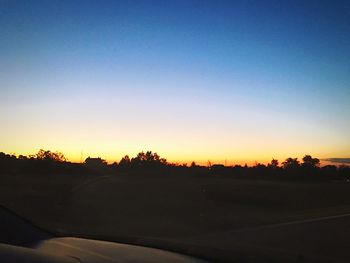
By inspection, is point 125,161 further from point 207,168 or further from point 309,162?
point 309,162

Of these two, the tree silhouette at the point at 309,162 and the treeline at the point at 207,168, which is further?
the tree silhouette at the point at 309,162

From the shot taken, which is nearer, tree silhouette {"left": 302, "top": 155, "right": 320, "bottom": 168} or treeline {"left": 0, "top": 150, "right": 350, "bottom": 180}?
treeline {"left": 0, "top": 150, "right": 350, "bottom": 180}

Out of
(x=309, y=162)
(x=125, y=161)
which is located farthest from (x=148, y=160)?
(x=309, y=162)

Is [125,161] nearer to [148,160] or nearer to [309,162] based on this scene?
[148,160]

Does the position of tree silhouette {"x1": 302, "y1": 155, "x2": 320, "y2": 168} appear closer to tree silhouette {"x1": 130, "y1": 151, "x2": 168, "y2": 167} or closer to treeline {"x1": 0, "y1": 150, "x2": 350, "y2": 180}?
treeline {"x1": 0, "y1": 150, "x2": 350, "y2": 180}

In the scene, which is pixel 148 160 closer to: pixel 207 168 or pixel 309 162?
pixel 207 168

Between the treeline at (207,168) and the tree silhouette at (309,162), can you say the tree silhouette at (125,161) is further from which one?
the tree silhouette at (309,162)

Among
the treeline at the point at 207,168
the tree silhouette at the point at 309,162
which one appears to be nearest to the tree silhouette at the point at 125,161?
the treeline at the point at 207,168

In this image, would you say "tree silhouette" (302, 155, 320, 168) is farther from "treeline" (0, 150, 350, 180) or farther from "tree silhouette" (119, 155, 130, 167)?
"tree silhouette" (119, 155, 130, 167)

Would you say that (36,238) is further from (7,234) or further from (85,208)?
(85,208)

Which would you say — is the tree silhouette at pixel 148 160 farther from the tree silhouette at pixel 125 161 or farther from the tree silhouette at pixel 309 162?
the tree silhouette at pixel 309 162

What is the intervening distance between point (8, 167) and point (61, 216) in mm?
81064

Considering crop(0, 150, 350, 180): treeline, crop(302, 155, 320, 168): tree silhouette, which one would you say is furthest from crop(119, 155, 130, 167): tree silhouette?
crop(302, 155, 320, 168): tree silhouette

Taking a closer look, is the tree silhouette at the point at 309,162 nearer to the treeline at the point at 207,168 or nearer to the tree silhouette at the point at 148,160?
the treeline at the point at 207,168
